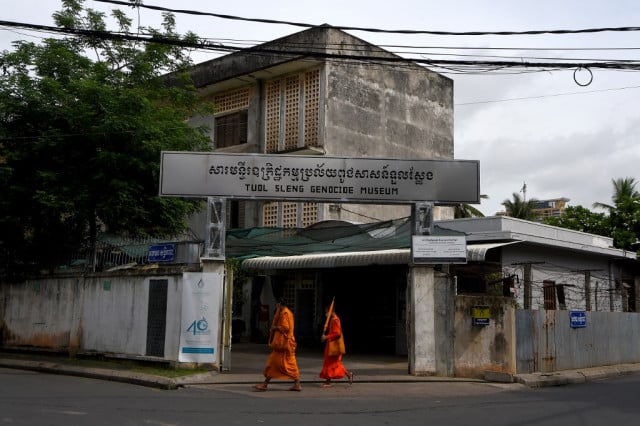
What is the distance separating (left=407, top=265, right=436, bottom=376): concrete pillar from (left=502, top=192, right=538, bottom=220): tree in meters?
32.6

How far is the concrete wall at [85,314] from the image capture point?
15.1 m

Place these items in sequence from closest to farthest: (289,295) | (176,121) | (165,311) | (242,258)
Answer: (165,311) < (176,121) < (242,258) < (289,295)

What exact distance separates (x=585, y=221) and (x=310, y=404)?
97.3 ft

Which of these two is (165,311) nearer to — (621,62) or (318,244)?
(318,244)

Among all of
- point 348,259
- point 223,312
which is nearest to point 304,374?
point 223,312

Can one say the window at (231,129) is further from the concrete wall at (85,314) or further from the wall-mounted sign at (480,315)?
the wall-mounted sign at (480,315)

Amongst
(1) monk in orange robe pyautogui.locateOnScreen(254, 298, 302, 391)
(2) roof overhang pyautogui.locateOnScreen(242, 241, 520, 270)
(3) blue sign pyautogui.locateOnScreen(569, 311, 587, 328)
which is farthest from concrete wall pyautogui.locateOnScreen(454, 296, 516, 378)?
(1) monk in orange robe pyautogui.locateOnScreen(254, 298, 302, 391)

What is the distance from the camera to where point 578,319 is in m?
17.9

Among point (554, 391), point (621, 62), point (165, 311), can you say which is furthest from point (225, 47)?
point (554, 391)

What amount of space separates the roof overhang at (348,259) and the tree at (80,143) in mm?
4239

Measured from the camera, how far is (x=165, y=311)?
580 inches

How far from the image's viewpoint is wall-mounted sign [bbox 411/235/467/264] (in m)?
14.5

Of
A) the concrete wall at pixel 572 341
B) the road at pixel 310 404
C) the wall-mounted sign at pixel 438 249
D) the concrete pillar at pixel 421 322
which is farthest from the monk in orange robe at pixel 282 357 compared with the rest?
the concrete wall at pixel 572 341

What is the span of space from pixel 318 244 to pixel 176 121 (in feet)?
18.0
